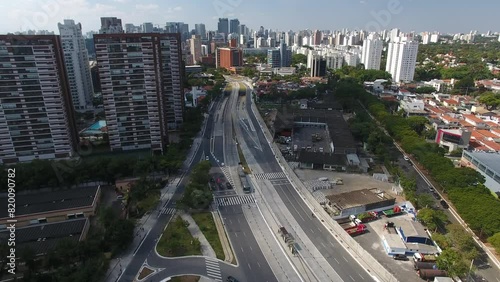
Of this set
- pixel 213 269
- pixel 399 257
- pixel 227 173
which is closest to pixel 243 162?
pixel 227 173

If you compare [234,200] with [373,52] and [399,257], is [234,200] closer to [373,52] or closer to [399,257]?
[399,257]

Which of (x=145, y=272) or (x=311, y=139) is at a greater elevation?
(x=311, y=139)

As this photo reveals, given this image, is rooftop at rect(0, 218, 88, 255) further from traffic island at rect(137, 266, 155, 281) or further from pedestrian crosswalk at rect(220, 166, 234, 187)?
pedestrian crosswalk at rect(220, 166, 234, 187)

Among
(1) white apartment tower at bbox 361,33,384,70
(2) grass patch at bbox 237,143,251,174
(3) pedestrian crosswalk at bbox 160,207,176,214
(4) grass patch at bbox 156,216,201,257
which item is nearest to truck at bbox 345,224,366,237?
(4) grass patch at bbox 156,216,201,257

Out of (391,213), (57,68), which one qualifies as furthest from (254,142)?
(57,68)

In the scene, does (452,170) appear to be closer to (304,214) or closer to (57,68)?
(304,214)
